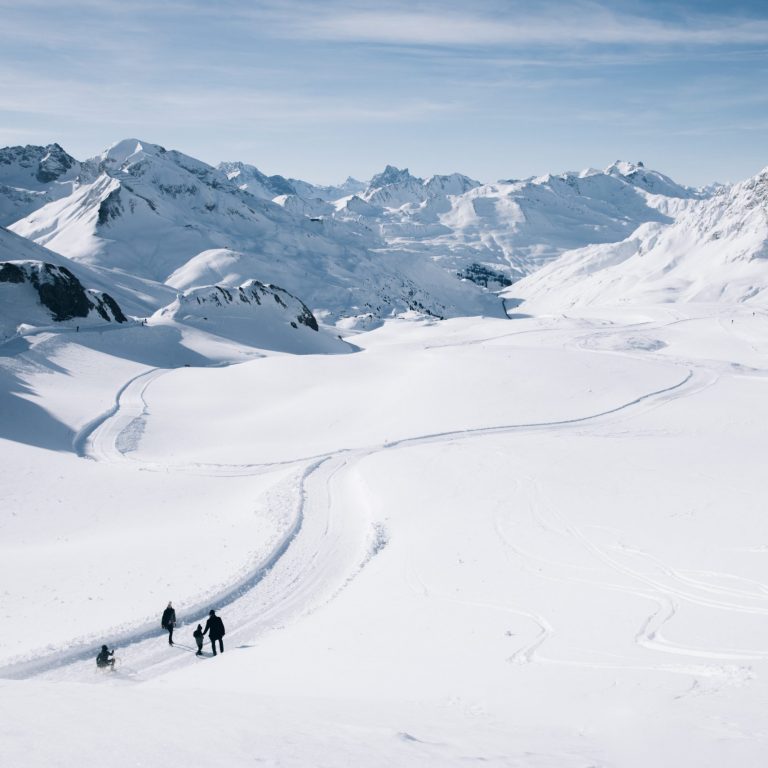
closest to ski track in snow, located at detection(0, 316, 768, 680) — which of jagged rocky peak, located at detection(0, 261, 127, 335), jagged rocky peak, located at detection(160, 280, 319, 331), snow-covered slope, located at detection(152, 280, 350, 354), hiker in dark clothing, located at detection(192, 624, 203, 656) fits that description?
hiker in dark clothing, located at detection(192, 624, 203, 656)

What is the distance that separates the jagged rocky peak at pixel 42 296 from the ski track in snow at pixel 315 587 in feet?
176

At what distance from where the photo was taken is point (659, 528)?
2522 cm

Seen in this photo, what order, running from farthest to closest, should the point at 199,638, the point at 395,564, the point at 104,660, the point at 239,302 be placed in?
1. the point at 239,302
2. the point at 395,564
3. the point at 199,638
4. the point at 104,660

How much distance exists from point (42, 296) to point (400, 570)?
83097mm

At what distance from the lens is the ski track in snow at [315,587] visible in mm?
16734

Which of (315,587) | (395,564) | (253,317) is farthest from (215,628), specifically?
(253,317)

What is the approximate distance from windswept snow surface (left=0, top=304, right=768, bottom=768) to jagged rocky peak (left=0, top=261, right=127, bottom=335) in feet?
103

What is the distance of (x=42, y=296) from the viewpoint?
90312 millimetres

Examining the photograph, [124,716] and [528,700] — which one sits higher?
[124,716]

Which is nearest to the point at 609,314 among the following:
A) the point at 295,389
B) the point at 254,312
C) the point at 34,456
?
the point at 254,312

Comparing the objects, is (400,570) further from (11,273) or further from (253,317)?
(253,317)

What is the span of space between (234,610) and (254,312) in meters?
94.3

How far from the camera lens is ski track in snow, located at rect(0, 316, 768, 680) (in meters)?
16.7

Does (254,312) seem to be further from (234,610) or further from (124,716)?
(124,716)
